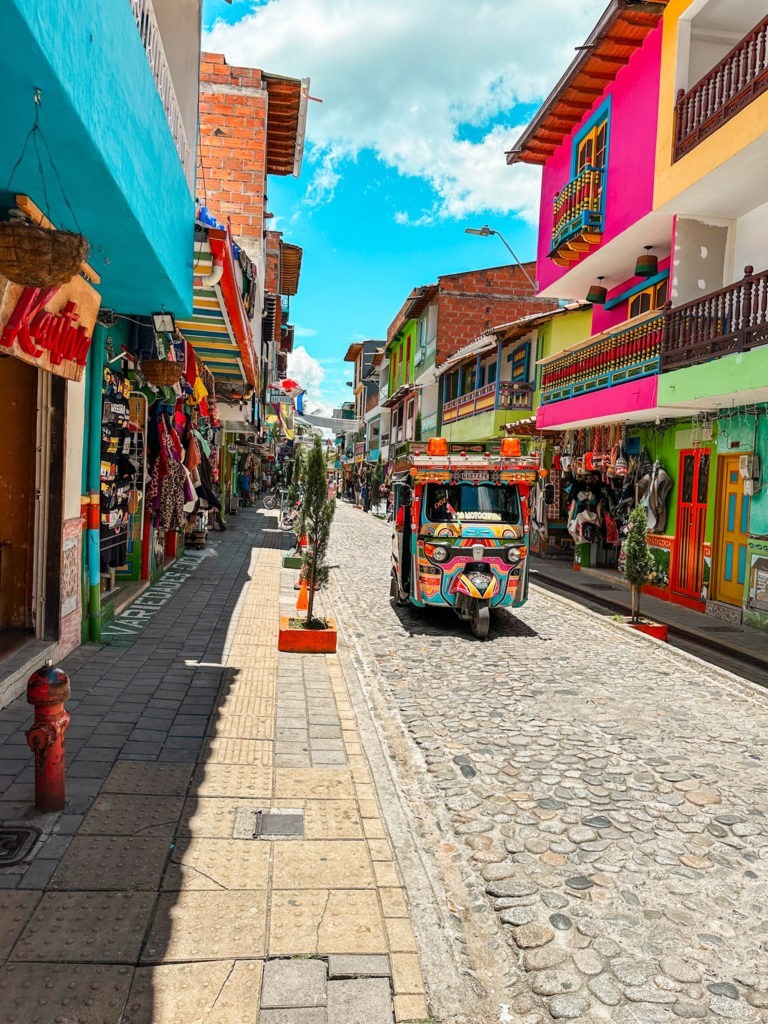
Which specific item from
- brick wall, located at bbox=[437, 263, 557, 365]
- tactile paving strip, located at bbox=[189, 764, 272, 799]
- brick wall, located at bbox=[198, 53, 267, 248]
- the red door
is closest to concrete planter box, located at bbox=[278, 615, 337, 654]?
tactile paving strip, located at bbox=[189, 764, 272, 799]

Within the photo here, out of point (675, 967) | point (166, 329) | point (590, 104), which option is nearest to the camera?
point (675, 967)

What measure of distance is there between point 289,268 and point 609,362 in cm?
2169

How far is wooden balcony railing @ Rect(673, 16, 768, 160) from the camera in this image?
10234 millimetres

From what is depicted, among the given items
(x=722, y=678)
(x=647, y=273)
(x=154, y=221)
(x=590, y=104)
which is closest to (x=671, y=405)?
(x=647, y=273)

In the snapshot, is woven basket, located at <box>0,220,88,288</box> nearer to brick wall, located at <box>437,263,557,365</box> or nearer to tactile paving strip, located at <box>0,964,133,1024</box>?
tactile paving strip, located at <box>0,964,133,1024</box>

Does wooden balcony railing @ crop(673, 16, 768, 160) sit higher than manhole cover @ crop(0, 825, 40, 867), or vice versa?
wooden balcony railing @ crop(673, 16, 768, 160)

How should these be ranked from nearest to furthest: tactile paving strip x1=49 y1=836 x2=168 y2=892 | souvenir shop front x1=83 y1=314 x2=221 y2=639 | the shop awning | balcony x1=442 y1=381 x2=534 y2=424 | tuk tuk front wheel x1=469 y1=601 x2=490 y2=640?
1. tactile paving strip x1=49 y1=836 x2=168 y2=892
2. souvenir shop front x1=83 y1=314 x2=221 y2=639
3. the shop awning
4. tuk tuk front wheel x1=469 y1=601 x2=490 y2=640
5. balcony x1=442 y1=381 x2=534 y2=424

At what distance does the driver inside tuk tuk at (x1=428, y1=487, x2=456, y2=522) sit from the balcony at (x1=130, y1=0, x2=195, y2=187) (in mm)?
5414

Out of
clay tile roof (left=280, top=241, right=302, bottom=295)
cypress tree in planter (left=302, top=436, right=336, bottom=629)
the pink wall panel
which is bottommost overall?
cypress tree in planter (left=302, top=436, right=336, bottom=629)

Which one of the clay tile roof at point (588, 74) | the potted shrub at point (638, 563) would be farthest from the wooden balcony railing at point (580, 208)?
the potted shrub at point (638, 563)

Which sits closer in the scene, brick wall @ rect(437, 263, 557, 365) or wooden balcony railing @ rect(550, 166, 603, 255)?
wooden balcony railing @ rect(550, 166, 603, 255)

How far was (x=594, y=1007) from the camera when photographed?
3.08 m

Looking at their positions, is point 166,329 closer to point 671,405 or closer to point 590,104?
point 671,405

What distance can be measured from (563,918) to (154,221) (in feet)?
18.7
